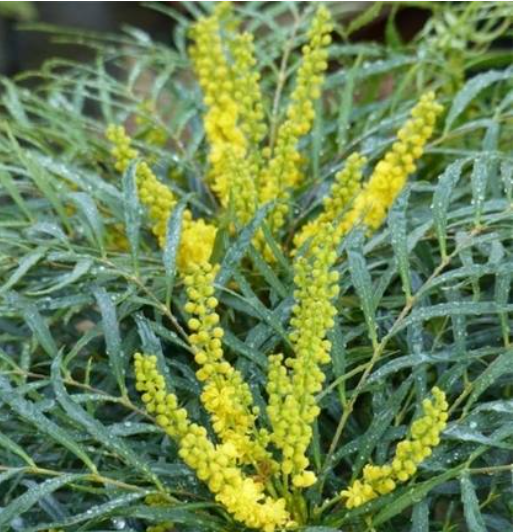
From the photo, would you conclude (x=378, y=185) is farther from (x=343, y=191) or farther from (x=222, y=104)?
A: (x=222, y=104)

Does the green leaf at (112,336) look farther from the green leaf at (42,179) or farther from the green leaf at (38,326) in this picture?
the green leaf at (42,179)

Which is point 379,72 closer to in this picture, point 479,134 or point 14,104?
point 479,134

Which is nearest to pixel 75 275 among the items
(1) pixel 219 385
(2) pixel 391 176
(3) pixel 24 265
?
(3) pixel 24 265

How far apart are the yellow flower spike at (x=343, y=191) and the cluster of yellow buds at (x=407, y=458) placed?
0.20 m

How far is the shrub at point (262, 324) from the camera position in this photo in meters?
0.64

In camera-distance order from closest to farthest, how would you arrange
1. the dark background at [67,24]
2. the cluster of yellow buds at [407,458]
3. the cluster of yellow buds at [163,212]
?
1. the cluster of yellow buds at [407,458]
2. the cluster of yellow buds at [163,212]
3. the dark background at [67,24]

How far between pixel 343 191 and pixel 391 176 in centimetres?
5

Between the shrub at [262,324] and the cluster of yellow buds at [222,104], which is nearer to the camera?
the shrub at [262,324]

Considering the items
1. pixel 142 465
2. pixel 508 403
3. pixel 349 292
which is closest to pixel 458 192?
pixel 349 292

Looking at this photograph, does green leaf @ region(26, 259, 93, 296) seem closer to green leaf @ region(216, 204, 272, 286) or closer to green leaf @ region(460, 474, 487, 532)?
green leaf @ region(216, 204, 272, 286)

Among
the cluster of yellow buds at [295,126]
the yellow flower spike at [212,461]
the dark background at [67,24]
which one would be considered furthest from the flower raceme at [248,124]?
the dark background at [67,24]

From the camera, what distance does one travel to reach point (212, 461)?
60 centimetres

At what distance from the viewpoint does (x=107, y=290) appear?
806 millimetres

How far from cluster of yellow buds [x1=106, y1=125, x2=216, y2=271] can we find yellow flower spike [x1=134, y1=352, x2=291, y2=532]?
7.7 inches
